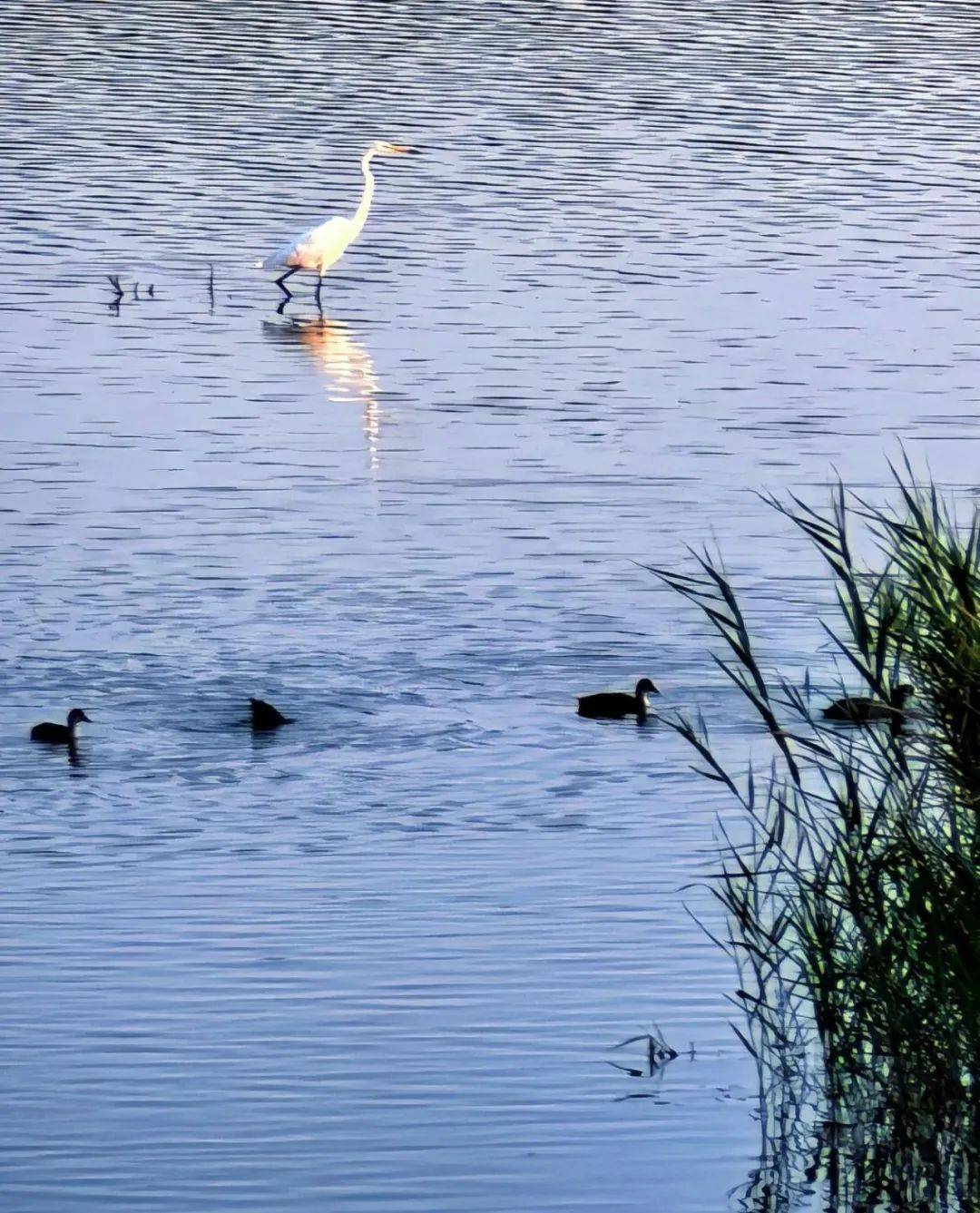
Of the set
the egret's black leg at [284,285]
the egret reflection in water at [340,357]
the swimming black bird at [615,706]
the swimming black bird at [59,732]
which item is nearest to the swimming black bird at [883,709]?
the swimming black bird at [615,706]

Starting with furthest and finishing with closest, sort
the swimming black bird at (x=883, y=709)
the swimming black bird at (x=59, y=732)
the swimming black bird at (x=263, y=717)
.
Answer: the swimming black bird at (x=263, y=717)
the swimming black bird at (x=59, y=732)
the swimming black bird at (x=883, y=709)

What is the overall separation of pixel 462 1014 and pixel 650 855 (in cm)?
184

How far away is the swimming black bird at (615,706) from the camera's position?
38.2ft

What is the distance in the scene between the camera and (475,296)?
23.7 m

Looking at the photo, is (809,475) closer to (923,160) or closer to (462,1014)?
(462,1014)

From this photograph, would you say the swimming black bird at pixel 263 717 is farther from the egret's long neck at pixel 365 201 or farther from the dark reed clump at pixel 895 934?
the egret's long neck at pixel 365 201

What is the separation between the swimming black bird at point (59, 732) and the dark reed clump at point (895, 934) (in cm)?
411

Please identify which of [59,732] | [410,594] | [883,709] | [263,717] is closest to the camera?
[883,709]

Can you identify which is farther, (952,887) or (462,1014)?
(462,1014)

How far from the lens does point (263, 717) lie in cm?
1145

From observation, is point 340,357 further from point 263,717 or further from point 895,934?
point 895,934

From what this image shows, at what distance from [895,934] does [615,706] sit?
15.0 feet

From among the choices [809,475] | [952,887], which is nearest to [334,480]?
[809,475]

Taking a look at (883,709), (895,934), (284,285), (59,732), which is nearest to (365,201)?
(284,285)
